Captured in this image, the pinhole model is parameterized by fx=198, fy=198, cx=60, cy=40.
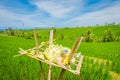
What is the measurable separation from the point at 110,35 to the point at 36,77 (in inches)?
724

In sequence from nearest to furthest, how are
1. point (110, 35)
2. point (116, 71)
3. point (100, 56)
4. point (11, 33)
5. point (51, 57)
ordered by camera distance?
1. point (51, 57)
2. point (116, 71)
3. point (100, 56)
4. point (110, 35)
5. point (11, 33)

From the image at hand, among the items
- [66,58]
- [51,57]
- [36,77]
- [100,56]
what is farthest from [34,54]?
[100,56]

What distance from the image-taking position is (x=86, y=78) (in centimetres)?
388

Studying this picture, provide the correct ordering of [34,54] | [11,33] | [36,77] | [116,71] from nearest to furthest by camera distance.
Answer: [34,54], [36,77], [116,71], [11,33]

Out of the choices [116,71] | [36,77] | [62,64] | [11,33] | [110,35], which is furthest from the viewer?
[11,33]

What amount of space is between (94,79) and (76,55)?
2266 mm

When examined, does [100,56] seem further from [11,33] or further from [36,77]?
[11,33]

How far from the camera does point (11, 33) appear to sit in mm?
30906

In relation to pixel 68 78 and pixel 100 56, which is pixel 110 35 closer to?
pixel 100 56

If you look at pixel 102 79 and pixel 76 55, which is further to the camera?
pixel 102 79

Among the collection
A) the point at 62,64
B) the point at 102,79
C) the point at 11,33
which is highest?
the point at 62,64

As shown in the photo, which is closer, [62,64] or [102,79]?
[62,64]

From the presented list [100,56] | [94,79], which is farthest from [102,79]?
[100,56]

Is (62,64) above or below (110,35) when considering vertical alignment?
above
